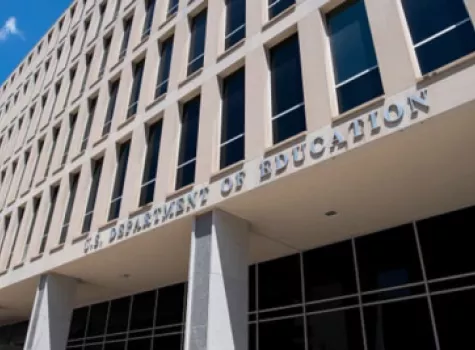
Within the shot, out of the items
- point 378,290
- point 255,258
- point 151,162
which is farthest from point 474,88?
point 151,162

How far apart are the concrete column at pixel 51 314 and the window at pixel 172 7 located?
10.2 metres

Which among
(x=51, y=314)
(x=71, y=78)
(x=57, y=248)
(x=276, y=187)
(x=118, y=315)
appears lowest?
(x=51, y=314)

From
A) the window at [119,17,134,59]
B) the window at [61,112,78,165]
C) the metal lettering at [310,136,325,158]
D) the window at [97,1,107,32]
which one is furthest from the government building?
Result: the window at [97,1,107,32]

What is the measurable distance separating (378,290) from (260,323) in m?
3.77

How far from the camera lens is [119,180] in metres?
14.5

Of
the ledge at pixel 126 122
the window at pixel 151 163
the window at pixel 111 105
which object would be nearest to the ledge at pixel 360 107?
the window at pixel 151 163

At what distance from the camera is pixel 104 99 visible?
1761 centimetres

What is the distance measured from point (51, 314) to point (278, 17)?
12.1 meters

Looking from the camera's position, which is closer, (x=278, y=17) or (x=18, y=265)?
(x=278, y=17)

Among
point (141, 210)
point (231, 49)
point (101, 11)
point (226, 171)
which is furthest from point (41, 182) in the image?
point (226, 171)

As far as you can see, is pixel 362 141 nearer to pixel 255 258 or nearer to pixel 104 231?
pixel 255 258

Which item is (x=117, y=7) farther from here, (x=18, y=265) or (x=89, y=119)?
(x=18, y=265)

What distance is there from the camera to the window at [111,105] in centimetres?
1666

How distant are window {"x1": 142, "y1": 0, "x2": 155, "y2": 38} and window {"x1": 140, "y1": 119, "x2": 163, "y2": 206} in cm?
507
